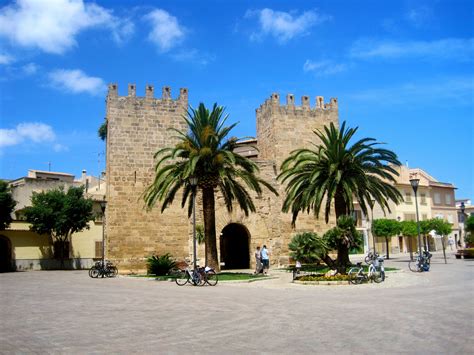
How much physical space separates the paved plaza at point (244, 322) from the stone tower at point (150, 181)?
11.7 meters

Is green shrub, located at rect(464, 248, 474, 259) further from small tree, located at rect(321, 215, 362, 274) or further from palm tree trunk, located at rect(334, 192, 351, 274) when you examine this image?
small tree, located at rect(321, 215, 362, 274)

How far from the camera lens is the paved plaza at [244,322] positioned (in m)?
6.47

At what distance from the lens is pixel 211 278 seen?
58.4ft

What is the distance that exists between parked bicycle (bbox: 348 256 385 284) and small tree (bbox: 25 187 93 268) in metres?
22.0

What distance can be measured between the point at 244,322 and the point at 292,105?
2287cm

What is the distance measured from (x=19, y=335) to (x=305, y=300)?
22.2 feet

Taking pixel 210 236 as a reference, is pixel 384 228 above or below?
above

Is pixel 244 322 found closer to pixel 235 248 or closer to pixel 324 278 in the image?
pixel 324 278

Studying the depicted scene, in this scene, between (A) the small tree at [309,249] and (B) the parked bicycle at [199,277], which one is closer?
(B) the parked bicycle at [199,277]

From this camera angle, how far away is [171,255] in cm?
2523

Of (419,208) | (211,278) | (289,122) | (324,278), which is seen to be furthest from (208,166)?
(419,208)

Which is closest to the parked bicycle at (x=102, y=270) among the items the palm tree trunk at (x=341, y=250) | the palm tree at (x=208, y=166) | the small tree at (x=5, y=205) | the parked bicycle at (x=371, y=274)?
the palm tree at (x=208, y=166)

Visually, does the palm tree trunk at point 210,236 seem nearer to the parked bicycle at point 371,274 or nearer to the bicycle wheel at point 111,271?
the bicycle wheel at point 111,271

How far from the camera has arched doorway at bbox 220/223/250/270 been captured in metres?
29.6
